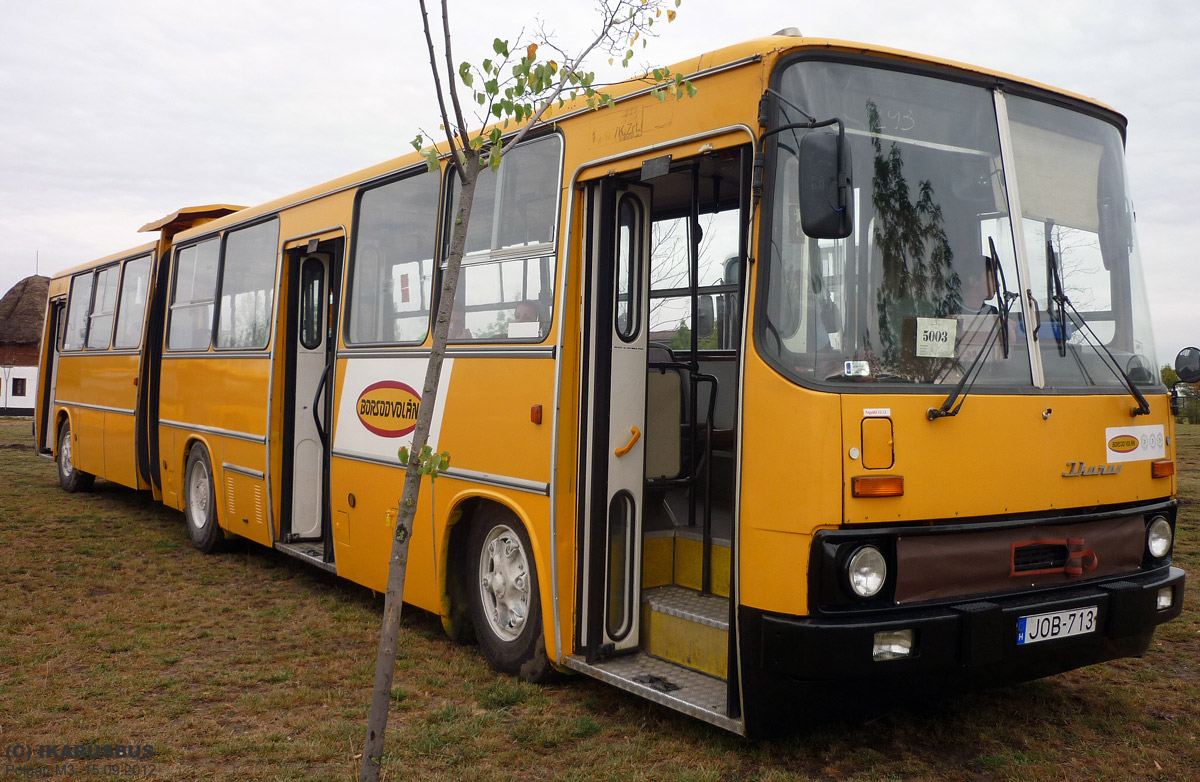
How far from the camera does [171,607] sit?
729 centimetres

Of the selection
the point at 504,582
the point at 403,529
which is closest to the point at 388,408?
the point at 504,582

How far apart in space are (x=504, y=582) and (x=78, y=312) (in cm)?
→ 1012

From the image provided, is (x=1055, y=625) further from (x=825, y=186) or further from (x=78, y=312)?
(x=78, y=312)

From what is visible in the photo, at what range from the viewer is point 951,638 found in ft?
13.0

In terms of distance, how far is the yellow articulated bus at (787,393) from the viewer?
3951 mm

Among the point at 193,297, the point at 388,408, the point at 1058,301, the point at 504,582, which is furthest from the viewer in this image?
the point at 193,297

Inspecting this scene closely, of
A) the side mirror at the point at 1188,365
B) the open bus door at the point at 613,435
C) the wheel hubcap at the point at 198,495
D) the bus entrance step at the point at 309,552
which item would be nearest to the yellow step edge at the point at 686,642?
the open bus door at the point at 613,435

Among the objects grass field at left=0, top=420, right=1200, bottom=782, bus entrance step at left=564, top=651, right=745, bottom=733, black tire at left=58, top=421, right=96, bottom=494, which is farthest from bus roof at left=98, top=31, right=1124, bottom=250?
black tire at left=58, top=421, right=96, bottom=494

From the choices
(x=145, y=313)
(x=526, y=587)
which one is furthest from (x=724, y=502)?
(x=145, y=313)

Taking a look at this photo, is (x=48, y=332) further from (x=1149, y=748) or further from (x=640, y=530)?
(x=1149, y=748)

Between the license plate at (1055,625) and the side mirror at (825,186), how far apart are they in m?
1.70

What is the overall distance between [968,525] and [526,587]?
2347 millimetres

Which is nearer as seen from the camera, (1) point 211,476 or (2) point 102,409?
(1) point 211,476

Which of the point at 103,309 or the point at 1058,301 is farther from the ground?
the point at 103,309
